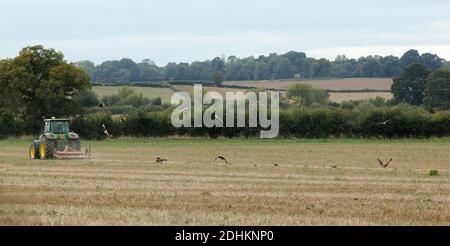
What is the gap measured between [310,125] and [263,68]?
248ft

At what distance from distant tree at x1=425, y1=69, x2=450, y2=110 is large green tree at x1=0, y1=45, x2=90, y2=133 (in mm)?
43509

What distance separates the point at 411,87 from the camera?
4333 inches

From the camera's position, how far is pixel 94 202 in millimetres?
20172

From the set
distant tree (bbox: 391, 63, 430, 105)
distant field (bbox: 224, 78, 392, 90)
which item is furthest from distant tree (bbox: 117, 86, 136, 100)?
distant tree (bbox: 391, 63, 430, 105)

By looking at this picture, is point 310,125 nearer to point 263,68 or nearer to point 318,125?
point 318,125

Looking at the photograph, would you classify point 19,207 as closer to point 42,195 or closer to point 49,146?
point 42,195

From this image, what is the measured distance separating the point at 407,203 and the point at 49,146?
24.3m

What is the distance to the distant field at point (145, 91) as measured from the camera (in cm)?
11025

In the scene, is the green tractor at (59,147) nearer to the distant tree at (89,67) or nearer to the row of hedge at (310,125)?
the row of hedge at (310,125)

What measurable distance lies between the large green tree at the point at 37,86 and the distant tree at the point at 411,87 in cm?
4679

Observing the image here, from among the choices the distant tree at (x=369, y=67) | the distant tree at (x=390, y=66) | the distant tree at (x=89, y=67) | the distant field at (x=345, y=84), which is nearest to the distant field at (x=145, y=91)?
the distant field at (x=345, y=84)

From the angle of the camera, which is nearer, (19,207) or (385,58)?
(19,207)

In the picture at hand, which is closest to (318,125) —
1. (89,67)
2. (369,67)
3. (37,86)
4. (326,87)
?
(37,86)
